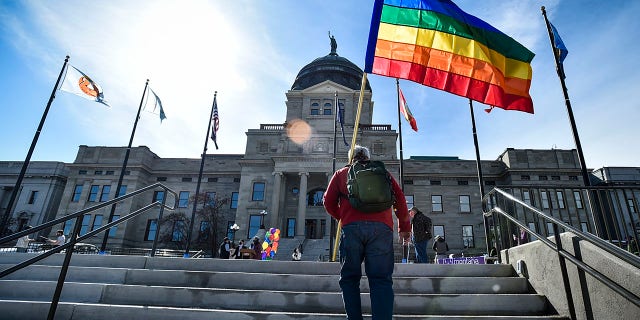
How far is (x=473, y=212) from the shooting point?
3609 cm

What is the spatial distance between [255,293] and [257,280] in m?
0.52

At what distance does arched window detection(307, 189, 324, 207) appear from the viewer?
36766 mm

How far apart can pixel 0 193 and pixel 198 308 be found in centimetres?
5965

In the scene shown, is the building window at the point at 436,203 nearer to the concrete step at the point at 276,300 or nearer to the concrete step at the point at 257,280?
the concrete step at the point at 257,280

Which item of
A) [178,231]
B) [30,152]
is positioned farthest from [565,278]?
[178,231]

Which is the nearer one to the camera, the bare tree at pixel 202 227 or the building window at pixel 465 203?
the bare tree at pixel 202 227

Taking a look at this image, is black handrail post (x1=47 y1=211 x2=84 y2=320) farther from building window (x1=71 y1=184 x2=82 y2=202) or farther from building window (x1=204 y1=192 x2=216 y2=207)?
building window (x1=71 y1=184 x2=82 y2=202)

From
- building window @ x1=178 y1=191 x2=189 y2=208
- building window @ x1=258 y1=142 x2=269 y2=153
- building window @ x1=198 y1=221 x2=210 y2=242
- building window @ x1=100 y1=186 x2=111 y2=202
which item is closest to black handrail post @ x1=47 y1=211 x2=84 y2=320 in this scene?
building window @ x1=198 y1=221 x2=210 y2=242

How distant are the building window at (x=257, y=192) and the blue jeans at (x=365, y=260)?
3337 cm

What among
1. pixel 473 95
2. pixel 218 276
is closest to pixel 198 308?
pixel 218 276

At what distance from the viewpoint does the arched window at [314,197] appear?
3677 cm

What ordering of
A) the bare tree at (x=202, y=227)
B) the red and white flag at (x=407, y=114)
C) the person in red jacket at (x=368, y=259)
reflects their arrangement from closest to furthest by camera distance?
1. the person in red jacket at (x=368, y=259)
2. the red and white flag at (x=407, y=114)
3. the bare tree at (x=202, y=227)

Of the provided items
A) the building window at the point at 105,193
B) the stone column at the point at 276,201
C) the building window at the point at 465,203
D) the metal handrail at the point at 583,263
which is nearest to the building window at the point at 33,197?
the building window at the point at 105,193

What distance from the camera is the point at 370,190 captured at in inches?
132
